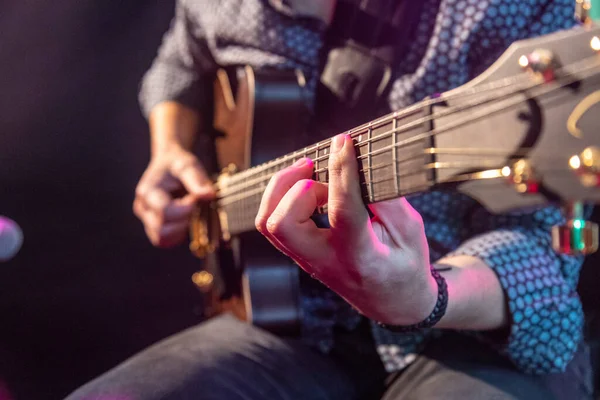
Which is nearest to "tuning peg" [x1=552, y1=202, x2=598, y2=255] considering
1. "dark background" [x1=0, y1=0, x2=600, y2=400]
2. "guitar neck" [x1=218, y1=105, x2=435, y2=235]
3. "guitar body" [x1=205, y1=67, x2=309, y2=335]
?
"guitar neck" [x1=218, y1=105, x2=435, y2=235]

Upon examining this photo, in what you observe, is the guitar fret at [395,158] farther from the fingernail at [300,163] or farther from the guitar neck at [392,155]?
the fingernail at [300,163]

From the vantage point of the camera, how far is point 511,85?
421 millimetres

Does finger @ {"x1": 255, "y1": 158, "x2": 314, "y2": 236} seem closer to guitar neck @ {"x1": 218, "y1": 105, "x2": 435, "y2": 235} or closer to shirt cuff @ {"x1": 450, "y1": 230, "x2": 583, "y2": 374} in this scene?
guitar neck @ {"x1": 218, "y1": 105, "x2": 435, "y2": 235}

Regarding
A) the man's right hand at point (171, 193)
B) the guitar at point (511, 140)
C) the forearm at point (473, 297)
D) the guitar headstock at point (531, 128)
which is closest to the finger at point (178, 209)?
the man's right hand at point (171, 193)

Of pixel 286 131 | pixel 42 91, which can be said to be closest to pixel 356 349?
pixel 286 131

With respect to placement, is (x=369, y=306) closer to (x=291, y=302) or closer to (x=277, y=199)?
(x=277, y=199)

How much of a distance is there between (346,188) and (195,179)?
582mm

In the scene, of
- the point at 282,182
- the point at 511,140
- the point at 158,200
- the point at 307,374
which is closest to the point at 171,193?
the point at 158,200

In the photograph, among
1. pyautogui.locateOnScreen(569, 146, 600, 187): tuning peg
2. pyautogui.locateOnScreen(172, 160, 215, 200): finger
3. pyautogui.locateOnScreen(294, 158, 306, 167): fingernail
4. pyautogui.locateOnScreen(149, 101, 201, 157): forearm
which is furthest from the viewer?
pyautogui.locateOnScreen(149, 101, 201, 157): forearm

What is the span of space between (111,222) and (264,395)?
966mm

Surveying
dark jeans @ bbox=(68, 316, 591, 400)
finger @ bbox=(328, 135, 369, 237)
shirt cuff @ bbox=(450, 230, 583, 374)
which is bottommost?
dark jeans @ bbox=(68, 316, 591, 400)

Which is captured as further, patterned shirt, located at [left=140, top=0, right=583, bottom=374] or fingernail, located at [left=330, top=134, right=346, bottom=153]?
patterned shirt, located at [left=140, top=0, right=583, bottom=374]

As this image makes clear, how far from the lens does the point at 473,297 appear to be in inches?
25.8

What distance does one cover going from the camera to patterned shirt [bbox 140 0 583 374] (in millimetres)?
687
